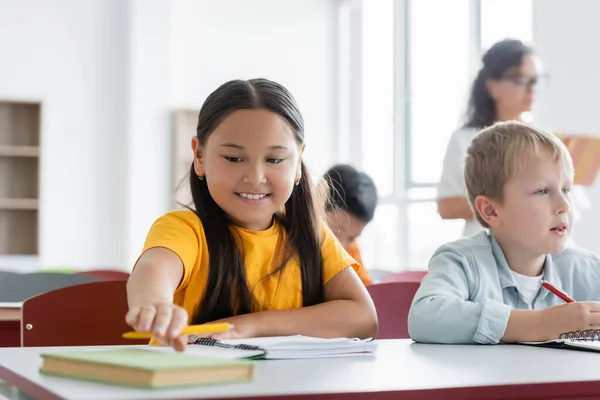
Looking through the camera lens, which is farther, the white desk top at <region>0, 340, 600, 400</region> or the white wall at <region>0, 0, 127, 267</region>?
the white wall at <region>0, 0, 127, 267</region>

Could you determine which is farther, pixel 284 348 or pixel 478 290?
pixel 478 290

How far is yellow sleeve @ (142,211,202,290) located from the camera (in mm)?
1528

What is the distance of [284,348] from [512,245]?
692mm

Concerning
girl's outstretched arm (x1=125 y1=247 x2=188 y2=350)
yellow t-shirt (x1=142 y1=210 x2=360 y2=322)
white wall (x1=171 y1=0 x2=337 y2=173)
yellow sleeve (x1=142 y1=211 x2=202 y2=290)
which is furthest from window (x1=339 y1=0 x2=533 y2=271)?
girl's outstretched arm (x1=125 y1=247 x2=188 y2=350)

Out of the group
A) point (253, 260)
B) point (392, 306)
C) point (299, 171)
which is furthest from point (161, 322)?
point (392, 306)

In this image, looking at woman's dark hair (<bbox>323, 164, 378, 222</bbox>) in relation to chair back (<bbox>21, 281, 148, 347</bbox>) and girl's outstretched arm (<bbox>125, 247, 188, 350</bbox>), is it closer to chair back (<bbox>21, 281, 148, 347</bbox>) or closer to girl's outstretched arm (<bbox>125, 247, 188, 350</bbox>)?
chair back (<bbox>21, 281, 148, 347</bbox>)

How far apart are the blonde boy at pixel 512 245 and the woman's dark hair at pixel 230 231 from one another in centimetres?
23

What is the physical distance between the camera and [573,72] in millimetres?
4289

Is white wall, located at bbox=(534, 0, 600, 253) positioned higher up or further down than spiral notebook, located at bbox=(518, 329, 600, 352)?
higher up

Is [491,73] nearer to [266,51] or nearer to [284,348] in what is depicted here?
[284,348]

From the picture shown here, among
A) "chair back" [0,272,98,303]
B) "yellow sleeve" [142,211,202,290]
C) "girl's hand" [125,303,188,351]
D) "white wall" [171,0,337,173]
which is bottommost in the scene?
"chair back" [0,272,98,303]

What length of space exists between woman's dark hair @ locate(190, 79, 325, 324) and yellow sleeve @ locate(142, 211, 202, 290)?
4 centimetres

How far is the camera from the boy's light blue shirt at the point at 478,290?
1.50 m

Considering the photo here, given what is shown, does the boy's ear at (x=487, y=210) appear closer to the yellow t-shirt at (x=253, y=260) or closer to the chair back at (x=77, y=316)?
the yellow t-shirt at (x=253, y=260)
